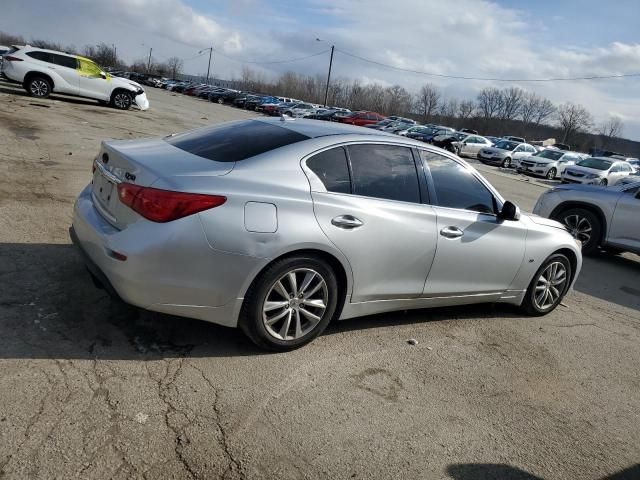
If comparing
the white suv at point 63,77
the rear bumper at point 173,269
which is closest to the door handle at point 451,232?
the rear bumper at point 173,269

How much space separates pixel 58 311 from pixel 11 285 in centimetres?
60

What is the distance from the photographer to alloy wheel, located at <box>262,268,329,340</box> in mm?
3564

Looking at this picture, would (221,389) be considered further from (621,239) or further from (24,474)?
(621,239)

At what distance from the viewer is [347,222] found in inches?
146

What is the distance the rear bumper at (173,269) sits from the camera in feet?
10.4

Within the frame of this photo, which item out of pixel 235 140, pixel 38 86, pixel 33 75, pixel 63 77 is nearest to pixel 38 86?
pixel 38 86

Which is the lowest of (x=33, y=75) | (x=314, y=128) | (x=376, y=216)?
(x=376, y=216)

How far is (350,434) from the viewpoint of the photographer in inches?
119

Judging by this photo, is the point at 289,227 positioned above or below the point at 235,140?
below

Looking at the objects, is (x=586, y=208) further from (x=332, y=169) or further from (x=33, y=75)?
(x=33, y=75)

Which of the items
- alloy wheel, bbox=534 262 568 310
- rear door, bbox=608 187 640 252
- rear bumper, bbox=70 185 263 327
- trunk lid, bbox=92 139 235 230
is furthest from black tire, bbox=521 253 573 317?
rear door, bbox=608 187 640 252

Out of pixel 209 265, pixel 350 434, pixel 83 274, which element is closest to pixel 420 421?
pixel 350 434

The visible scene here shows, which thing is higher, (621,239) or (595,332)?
(621,239)

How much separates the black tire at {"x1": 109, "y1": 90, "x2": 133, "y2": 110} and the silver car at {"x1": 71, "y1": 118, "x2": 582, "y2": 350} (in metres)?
A: 19.0
